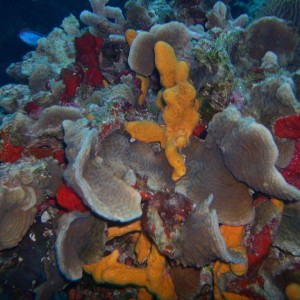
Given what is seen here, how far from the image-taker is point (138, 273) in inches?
109

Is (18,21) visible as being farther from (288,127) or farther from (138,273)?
(288,127)

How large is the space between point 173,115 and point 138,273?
1.58 metres

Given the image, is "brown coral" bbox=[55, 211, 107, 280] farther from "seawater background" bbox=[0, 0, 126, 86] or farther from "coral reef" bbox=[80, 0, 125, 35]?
"seawater background" bbox=[0, 0, 126, 86]

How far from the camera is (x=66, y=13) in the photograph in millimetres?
19047

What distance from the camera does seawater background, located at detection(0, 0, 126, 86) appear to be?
693 inches

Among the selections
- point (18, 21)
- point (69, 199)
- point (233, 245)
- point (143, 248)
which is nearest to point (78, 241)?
point (69, 199)

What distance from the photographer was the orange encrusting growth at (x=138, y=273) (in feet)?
8.95

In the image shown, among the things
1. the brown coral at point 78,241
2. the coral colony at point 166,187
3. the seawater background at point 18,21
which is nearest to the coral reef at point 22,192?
the coral colony at point 166,187

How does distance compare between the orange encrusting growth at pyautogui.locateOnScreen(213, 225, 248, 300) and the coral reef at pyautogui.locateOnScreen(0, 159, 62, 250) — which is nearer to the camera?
the orange encrusting growth at pyautogui.locateOnScreen(213, 225, 248, 300)

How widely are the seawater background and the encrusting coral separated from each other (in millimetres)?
17293

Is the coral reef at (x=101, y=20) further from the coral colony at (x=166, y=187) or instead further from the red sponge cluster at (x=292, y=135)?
the red sponge cluster at (x=292, y=135)

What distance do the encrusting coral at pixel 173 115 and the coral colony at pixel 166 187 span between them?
1 centimetres

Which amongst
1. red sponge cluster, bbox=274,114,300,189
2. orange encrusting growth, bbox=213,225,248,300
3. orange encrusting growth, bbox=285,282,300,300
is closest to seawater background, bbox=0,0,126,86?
orange encrusting growth, bbox=213,225,248,300

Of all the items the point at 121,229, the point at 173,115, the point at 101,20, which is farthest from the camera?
the point at 101,20
